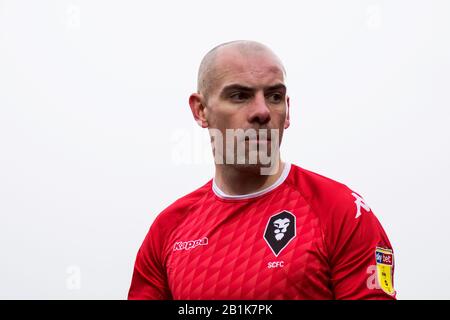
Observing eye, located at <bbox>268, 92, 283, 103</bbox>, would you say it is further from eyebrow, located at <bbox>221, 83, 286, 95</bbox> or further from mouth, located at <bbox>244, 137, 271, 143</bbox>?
mouth, located at <bbox>244, 137, 271, 143</bbox>

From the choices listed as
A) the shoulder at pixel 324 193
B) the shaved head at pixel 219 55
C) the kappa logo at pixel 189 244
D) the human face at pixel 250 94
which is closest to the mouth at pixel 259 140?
the human face at pixel 250 94

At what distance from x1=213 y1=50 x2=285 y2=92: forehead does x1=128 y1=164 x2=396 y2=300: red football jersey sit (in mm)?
633

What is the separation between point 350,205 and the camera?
369cm

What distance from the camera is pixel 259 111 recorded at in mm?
3816

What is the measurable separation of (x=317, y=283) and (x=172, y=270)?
3.34ft

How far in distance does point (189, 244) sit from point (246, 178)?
570 millimetres

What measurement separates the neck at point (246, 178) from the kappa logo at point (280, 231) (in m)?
0.26

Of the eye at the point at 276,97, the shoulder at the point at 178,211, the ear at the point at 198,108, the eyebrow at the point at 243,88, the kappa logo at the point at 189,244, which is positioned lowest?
the kappa logo at the point at 189,244

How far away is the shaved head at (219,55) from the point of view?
4.02 m

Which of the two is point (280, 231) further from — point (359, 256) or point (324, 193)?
point (359, 256)

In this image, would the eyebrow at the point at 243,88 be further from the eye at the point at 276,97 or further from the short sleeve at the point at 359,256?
the short sleeve at the point at 359,256

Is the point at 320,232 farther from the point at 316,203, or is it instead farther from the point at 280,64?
the point at 280,64
